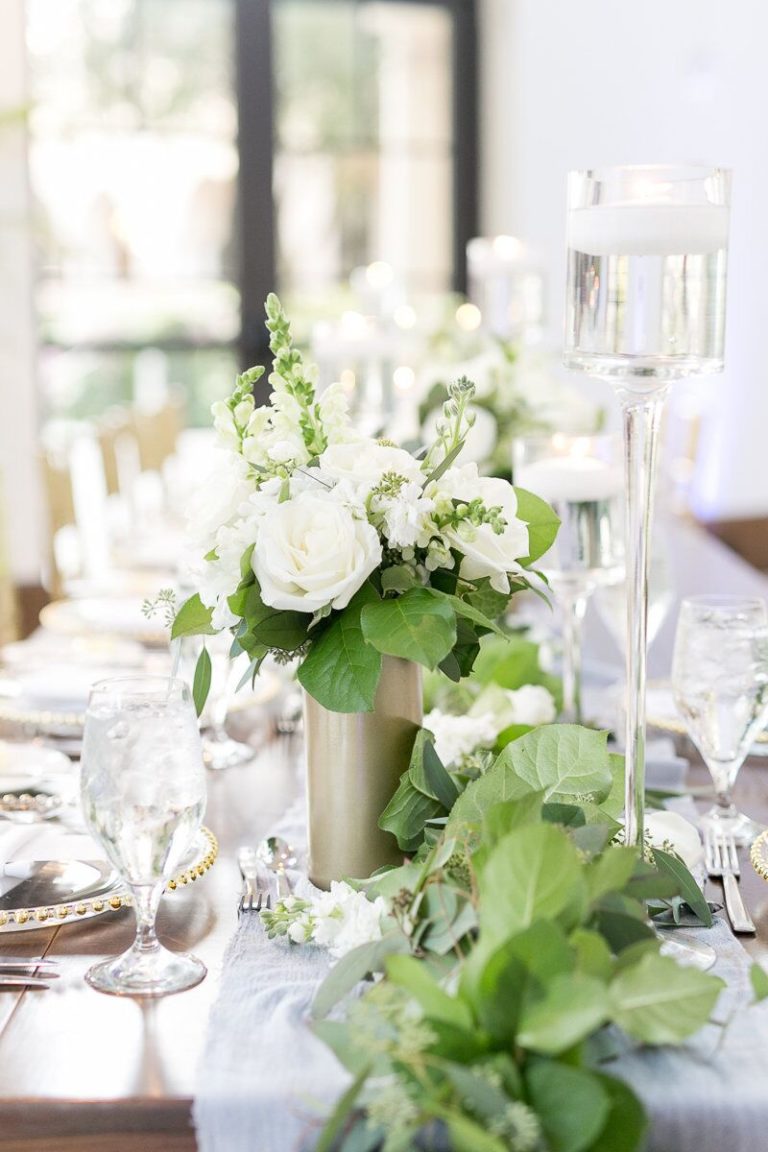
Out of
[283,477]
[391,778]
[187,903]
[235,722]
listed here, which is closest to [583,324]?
[283,477]

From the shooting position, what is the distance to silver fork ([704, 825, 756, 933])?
42.3 inches

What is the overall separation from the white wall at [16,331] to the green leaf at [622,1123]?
14.0 ft

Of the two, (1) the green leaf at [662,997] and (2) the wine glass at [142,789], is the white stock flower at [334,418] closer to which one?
(2) the wine glass at [142,789]

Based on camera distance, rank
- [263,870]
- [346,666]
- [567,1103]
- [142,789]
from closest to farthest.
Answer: [567,1103] → [142,789] → [346,666] → [263,870]

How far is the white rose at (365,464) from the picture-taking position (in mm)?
1053

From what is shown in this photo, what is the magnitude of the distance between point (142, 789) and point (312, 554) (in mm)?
201

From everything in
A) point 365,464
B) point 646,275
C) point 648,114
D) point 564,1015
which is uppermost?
point 648,114

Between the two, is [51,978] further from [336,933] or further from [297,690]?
[297,690]

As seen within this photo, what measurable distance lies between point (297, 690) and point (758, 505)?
4585 millimetres

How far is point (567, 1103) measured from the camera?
714mm

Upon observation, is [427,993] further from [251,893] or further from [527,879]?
[251,893]

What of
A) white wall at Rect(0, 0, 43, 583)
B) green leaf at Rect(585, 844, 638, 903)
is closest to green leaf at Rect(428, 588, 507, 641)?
green leaf at Rect(585, 844, 638, 903)

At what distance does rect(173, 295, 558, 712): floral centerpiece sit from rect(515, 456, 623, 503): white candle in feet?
1.22

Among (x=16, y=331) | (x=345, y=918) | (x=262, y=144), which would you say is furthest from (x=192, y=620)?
(x=262, y=144)
